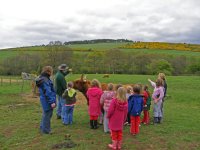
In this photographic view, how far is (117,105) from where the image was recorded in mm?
8195

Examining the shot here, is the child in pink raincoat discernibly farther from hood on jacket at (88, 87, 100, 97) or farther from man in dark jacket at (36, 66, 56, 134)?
man in dark jacket at (36, 66, 56, 134)

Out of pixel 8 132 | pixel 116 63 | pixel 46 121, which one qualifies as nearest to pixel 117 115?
pixel 46 121

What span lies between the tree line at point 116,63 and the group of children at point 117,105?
160 ft

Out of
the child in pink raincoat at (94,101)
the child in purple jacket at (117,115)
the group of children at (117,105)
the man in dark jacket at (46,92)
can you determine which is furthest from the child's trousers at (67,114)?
the child in purple jacket at (117,115)

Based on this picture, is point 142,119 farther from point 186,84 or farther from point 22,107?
point 186,84

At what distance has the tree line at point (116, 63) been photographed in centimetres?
6206

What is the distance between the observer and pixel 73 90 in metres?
11.0

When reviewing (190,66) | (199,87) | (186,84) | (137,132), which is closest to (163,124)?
(137,132)

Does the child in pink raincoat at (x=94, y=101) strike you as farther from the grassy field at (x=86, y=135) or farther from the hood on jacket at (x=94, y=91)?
the grassy field at (x=86, y=135)

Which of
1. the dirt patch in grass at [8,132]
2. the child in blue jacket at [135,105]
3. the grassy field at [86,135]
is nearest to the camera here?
the grassy field at [86,135]

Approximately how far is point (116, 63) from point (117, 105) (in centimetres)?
5848

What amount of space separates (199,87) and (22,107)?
18805mm

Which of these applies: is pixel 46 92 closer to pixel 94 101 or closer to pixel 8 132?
pixel 94 101

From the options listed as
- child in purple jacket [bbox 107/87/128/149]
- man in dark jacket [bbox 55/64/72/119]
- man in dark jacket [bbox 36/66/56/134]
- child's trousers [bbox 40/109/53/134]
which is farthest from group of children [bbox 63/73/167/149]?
man in dark jacket [bbox 36/66/56/134]
